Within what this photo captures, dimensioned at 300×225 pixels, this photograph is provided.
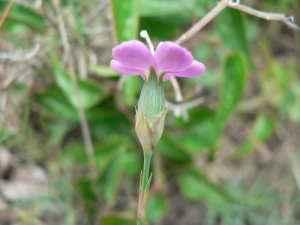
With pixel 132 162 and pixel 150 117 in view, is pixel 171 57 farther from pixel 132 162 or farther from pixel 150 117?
pixel 132 162

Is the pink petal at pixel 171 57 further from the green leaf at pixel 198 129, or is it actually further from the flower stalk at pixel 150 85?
the green leaf at pixel 198 129

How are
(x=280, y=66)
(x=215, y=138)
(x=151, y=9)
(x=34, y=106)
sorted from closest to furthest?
(x=151, y=9) < (x=215, y=138) < (x=34, y=106) < (x=280, y=66)

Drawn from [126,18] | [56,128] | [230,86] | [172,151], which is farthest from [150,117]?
[56,128]

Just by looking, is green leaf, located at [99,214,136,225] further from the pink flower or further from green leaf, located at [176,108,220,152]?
the pink flower

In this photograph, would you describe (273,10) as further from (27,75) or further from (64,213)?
(64,213)

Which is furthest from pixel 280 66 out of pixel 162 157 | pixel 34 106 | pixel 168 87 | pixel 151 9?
pixel 34 106

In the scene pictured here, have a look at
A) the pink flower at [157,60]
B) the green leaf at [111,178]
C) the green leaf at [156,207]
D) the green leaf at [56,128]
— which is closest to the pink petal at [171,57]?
the pink flower at [157,60]
